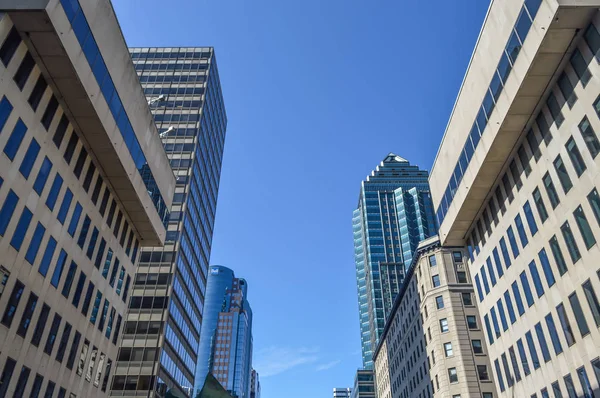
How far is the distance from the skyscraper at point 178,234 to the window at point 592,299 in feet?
135

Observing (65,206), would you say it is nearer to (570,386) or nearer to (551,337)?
(551,337)

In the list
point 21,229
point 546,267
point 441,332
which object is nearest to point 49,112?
point 21,229

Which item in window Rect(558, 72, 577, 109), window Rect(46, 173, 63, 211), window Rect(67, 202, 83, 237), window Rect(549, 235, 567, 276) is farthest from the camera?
window Rect(67, 202, 83, 237)

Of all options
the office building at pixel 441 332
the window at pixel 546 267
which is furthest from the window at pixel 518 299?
the office building at pixel 441 332

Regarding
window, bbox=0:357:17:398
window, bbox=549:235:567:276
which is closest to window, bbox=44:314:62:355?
window, bbox=0:357:17:398

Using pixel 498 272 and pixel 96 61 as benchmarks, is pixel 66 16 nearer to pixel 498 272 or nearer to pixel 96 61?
pixel 96 61

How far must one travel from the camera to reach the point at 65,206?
1298 inches

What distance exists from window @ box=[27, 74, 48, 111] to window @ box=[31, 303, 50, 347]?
12147 millimetres

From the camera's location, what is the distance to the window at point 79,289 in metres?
34.7

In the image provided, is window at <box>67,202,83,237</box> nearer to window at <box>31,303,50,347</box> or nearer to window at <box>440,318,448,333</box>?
window at <box>31,303,50,347</box>

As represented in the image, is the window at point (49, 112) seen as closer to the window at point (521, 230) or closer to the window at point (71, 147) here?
the window at point (71, 147)

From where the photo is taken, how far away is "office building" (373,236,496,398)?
59.0 m

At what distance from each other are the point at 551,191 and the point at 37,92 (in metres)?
31.2

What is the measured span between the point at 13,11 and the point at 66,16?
2.85 meters
